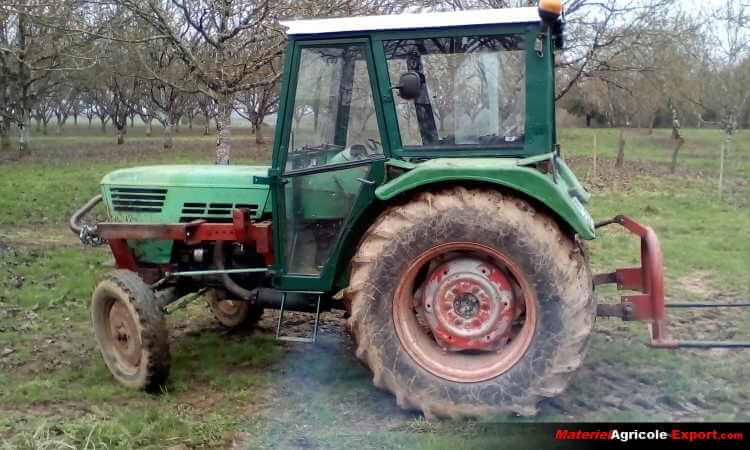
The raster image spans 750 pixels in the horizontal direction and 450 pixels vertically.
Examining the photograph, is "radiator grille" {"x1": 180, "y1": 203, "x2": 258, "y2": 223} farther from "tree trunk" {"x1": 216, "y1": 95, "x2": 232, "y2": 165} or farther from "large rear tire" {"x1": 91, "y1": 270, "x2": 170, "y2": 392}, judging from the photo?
"tree trunk" {"x1": 216, "y1": 95, "x2": 232, "y2": 165}

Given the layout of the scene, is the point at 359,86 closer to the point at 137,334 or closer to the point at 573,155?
the point at 137,334

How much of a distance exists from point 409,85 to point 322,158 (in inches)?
30.1

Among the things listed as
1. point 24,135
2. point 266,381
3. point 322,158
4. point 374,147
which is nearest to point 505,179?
point 374,147

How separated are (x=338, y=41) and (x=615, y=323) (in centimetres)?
334

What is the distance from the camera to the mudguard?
3791 millimetres

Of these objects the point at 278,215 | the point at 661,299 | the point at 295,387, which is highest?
the point at 278,215

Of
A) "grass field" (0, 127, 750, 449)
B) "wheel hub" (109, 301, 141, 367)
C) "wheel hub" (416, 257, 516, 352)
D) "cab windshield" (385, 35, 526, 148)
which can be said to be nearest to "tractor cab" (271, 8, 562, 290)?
"cab windshield" (385, 35, 526, 148)

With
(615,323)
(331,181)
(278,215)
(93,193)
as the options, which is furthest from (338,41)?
(93,193)

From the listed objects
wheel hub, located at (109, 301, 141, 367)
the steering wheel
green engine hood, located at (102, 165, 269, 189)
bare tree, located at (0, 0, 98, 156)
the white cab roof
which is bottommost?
wheel hub, located at (109, 301, 141, 367)

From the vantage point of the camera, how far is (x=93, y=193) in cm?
1457

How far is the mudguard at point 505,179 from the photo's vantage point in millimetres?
3791

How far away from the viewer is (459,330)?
4074 mm

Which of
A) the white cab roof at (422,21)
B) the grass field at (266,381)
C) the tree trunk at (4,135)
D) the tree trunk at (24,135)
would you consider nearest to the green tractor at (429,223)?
the white cab roof at (422,21)

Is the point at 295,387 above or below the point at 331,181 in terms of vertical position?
below
